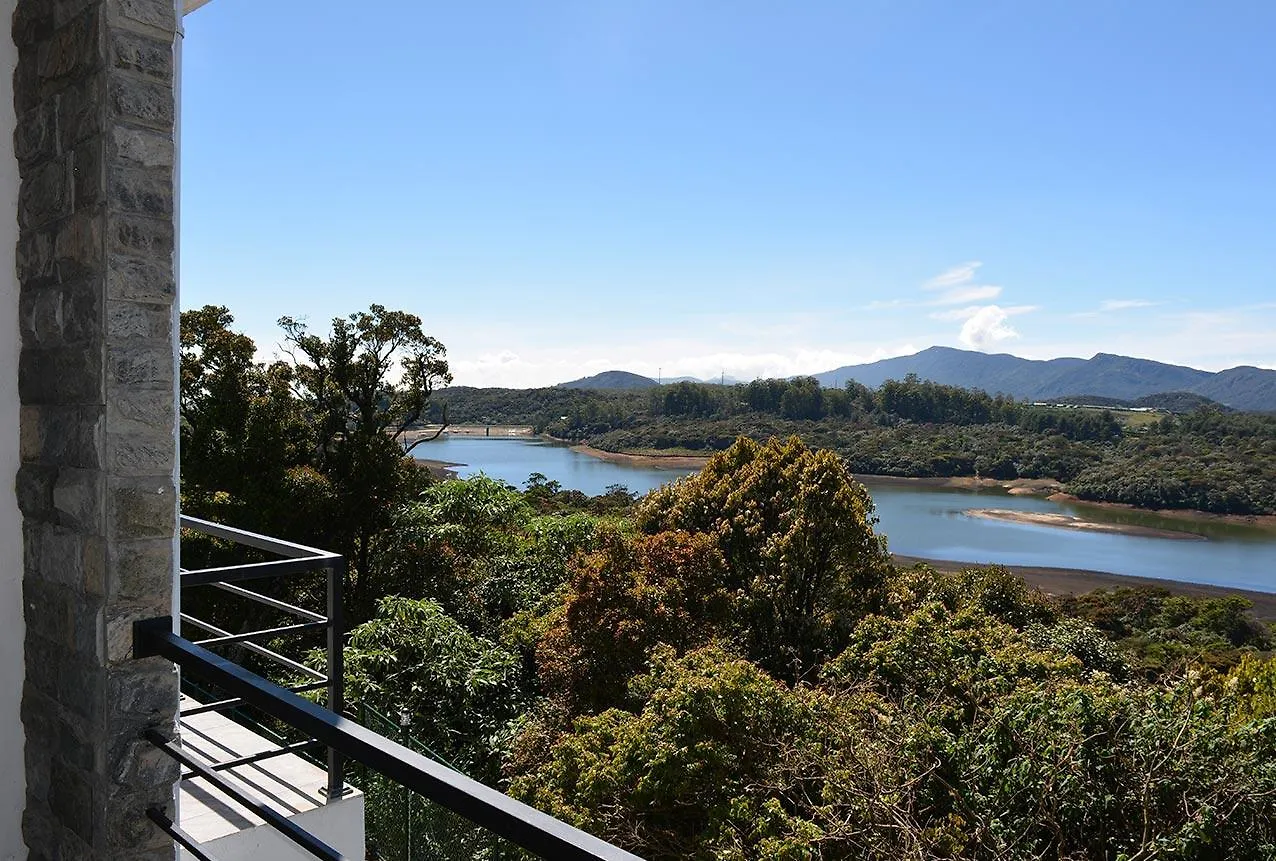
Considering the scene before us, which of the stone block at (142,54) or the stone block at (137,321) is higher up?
the stone block at (142,54)

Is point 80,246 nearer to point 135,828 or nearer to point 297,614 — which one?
point 135,828

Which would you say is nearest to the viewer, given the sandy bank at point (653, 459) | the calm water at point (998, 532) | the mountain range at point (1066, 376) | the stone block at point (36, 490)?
the stone block at point (36, 490)

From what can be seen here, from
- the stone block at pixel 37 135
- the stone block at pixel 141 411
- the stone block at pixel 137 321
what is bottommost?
the stone block at pixel 141 411

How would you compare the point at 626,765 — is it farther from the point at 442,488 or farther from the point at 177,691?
the point at 442,488

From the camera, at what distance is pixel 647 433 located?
3975cm

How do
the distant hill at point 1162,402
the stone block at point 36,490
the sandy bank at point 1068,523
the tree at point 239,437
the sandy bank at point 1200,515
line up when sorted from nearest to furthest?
the stone block at point 36,490 < the tree at point 239,437 < the sandy bank at point 1068,523 < the sandy bank at point 1200,515 < the distant hill at point 1162,402

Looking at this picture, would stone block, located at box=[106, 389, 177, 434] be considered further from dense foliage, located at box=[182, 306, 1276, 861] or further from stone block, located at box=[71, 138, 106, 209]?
dense foliage, located at box=[182, 306, 1276, 861]

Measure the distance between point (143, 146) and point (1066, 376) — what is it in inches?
5154

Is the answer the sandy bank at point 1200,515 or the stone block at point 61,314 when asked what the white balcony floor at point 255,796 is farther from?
the sandy bank at point 1200,515

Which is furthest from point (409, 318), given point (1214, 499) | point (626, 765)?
point (1214, 499)

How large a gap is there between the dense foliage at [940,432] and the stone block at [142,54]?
3028cm

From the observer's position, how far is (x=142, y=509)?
143cm

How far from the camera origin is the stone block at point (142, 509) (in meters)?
1.40

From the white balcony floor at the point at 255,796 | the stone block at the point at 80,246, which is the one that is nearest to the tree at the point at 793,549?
the white balcony floor at the point at 255,796
